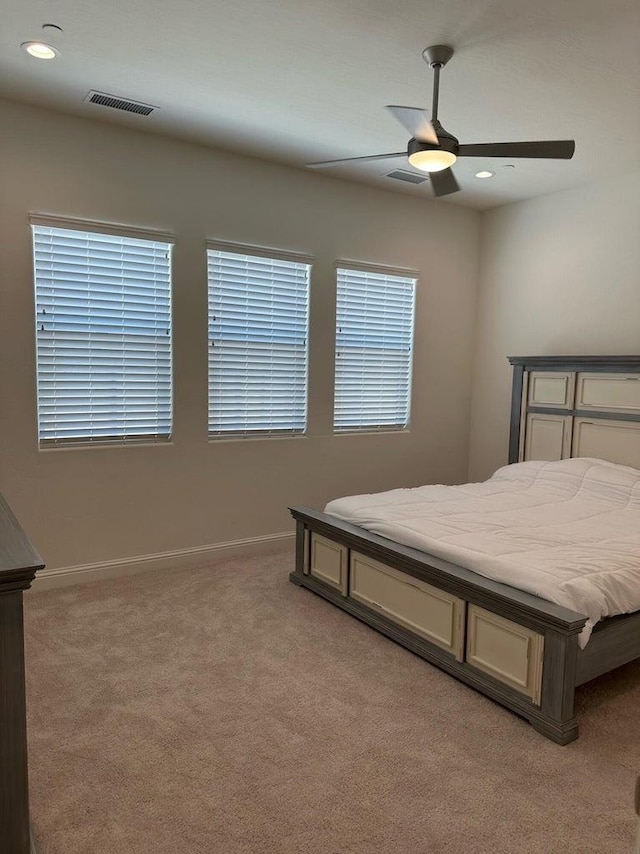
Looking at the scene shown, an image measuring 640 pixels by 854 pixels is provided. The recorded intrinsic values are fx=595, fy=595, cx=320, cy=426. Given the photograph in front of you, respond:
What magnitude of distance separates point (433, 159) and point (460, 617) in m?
2.13

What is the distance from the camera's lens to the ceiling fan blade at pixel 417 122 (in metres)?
2.44

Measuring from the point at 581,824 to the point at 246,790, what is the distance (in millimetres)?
1111

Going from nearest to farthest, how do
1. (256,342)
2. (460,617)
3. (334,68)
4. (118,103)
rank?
(460,617) → (334,68) → (118,103) → (256,342)

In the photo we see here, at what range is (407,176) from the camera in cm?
469

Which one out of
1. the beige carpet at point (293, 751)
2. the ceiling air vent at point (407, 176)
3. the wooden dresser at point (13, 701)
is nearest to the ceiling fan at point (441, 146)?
the ceiling air vent at point (407, 176)

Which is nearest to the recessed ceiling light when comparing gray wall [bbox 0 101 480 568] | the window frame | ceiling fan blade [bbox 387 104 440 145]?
gray wall [bbox 0 101 480 568]

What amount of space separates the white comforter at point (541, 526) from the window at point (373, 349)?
116cm

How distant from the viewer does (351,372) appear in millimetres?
5074

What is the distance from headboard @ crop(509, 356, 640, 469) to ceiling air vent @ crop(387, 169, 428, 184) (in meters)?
1.66

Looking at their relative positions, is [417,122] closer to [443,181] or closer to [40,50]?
[443,181]

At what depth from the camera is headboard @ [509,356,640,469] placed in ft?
14.1

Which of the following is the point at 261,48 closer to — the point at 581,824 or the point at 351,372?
the point at 351,372

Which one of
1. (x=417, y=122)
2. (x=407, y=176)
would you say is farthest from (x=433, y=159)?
(x=407, y=176)

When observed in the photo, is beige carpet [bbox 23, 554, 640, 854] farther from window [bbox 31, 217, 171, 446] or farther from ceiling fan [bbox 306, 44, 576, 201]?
ceiling fan [bbox 306, 44, 576, 201]
